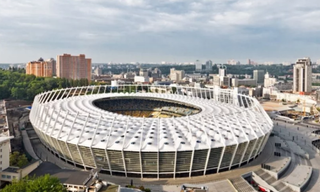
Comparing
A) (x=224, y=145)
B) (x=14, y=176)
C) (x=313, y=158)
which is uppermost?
(x=224, y=145)

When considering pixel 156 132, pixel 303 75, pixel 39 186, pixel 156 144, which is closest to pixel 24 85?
pixel 156 132

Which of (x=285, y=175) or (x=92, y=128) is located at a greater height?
(x=92, y=128)

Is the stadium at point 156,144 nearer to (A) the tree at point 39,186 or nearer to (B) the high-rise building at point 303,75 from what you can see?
(A) the tree at point 39,186

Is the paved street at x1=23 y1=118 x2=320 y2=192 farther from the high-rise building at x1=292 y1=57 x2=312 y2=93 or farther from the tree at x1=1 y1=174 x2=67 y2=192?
the high-rise building at x1=292 y1=57 x2=312 y2=93

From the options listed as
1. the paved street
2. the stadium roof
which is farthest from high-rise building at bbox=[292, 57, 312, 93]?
the stadium roof

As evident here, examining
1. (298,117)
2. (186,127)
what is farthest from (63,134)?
(298,117)

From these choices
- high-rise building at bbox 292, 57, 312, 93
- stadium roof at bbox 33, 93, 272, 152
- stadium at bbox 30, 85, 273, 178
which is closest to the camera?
stadium at bbox 30, 85, 273, 178

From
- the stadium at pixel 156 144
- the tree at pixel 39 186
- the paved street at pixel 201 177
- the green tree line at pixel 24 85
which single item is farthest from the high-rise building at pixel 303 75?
the tree at pixel 39 186

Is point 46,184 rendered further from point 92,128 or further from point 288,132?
point 288,132

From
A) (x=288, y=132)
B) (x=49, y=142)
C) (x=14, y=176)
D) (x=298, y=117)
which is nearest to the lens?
(x=14, y=176)
